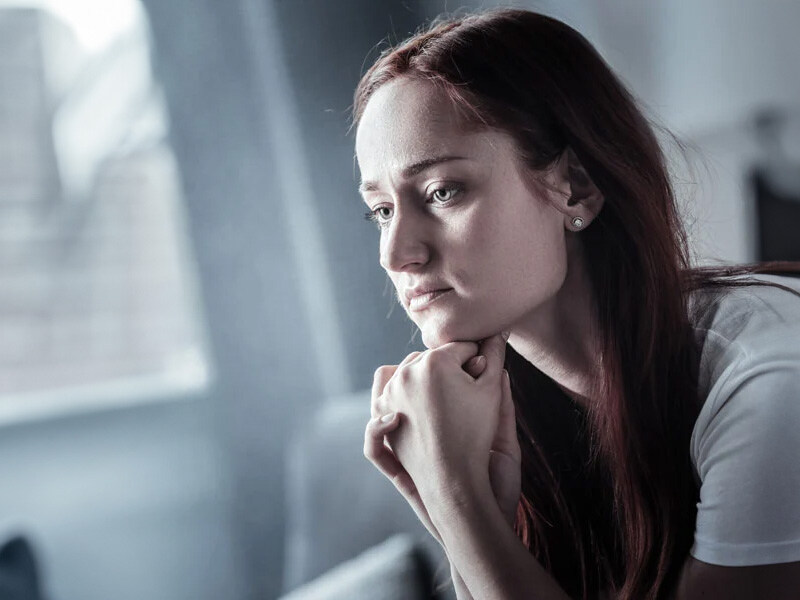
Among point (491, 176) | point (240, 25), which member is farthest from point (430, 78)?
point (240, 25)

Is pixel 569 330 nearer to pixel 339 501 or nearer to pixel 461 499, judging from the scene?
pixel 461 499

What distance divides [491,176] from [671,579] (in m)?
0.41

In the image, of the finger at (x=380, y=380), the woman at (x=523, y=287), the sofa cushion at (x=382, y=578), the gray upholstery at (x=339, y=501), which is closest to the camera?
the woman at (x=523, y=287)

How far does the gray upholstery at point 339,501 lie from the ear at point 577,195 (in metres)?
0.55

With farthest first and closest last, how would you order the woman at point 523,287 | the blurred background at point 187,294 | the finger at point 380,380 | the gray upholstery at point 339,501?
the blurred background at point 187,294, the gray upholstery at point 339,501, the finger at point 380,380, the woman at point 523,287

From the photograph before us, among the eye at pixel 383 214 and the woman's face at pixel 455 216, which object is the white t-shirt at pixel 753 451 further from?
the eye at pixel 383 214

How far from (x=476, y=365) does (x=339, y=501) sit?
0.56 metres

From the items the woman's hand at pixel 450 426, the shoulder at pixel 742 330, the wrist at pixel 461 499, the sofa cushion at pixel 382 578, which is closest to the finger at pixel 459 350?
the woman's hand at pixel 450 426

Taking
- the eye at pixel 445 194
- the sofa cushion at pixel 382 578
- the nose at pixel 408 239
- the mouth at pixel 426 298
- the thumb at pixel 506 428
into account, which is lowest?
the sofa cushion at pixel 382 578

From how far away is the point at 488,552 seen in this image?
69 centimetres

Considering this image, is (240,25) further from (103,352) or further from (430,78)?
(430,78)

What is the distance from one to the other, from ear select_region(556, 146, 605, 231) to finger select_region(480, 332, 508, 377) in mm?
140

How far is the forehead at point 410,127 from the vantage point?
0.73m

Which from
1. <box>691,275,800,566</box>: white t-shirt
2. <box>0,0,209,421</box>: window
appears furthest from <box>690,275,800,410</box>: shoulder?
<box>0,0,209,421</box>: window
